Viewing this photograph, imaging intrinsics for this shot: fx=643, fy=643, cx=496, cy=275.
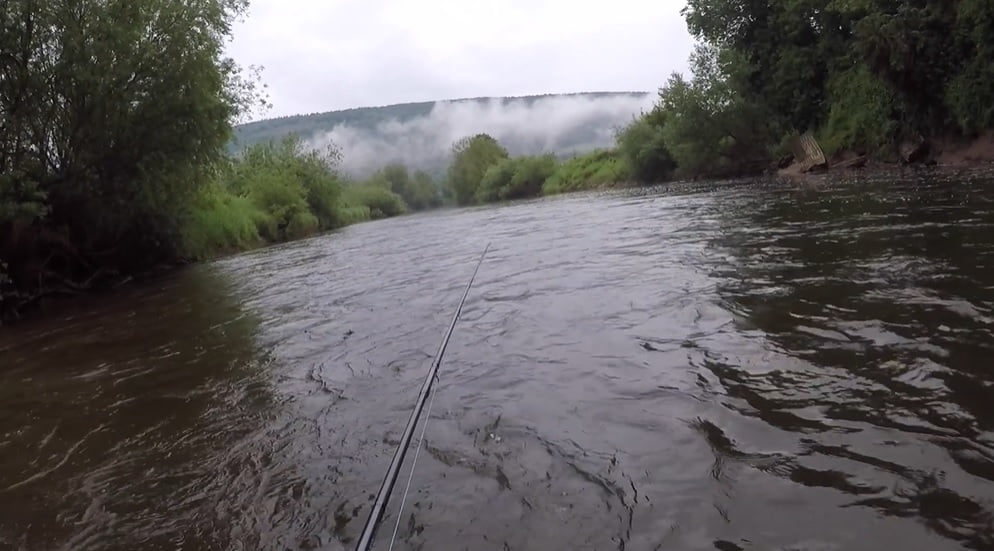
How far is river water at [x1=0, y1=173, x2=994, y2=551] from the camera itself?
8.99ft

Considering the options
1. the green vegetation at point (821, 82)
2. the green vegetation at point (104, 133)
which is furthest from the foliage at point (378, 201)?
the green vegetation at point (104, 133)

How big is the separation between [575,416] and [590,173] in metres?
63.8

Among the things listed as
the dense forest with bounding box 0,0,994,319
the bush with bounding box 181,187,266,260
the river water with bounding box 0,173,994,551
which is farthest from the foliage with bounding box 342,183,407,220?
the river water with bounding box 0,173,994,551

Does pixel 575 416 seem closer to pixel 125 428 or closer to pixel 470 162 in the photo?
pixel 125 428

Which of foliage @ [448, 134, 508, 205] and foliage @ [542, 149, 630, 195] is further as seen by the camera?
foliage @ [448, 134, 508, 205]

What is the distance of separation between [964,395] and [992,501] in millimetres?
1039

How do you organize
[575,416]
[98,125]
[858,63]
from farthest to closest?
[858,63], [98,125], [575,416]

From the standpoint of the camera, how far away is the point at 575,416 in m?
3.87

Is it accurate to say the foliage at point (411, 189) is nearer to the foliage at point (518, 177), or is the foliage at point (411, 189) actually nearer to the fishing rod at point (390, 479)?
the foliage at point (518, 177)

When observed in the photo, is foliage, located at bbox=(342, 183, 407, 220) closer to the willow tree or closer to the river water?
the willow tree

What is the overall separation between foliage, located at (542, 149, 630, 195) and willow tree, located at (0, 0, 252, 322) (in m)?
39.7

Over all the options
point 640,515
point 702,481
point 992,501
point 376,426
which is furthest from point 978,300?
point 376,426

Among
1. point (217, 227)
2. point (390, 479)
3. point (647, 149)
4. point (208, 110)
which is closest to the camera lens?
point (390, 479)

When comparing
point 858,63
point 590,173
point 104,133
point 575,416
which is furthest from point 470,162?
point 575,416
